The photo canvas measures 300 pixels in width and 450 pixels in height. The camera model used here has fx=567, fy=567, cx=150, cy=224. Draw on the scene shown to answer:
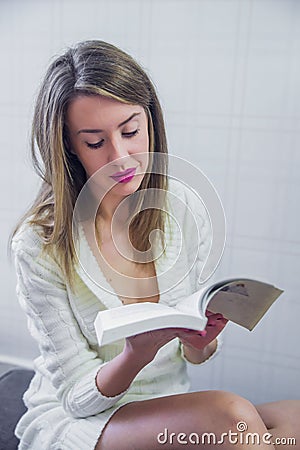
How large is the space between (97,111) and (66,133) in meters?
0.08

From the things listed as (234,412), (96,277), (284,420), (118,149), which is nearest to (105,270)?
(96,277)

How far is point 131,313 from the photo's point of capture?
0.80 m

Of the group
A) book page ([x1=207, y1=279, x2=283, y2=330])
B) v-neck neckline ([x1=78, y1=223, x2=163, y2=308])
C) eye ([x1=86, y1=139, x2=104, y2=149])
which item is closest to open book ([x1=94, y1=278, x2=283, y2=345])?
book page ([x1=207, y1=279, x2=283, y2=330])

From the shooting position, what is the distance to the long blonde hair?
0.94 meters

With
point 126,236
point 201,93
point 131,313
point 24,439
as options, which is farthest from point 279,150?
point 24,439

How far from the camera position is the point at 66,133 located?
978 mm

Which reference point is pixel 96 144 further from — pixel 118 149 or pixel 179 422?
pixel 179 422

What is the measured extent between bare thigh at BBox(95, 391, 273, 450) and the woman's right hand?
10 cm

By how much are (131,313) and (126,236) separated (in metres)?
0.31

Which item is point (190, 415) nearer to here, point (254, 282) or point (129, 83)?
point (254, 282)

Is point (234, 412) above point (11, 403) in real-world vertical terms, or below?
above

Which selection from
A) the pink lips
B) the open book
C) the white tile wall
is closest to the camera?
the open book

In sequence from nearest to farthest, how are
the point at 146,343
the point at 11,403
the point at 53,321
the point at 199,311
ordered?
the point at 199,311, the point at 146,343, the point at 53,321, the point at 11,403

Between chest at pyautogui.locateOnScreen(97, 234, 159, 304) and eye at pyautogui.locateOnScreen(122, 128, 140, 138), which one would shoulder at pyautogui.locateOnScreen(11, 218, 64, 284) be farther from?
eye at pyautogui.locateOnScreen(122, 128, 140, 138)
